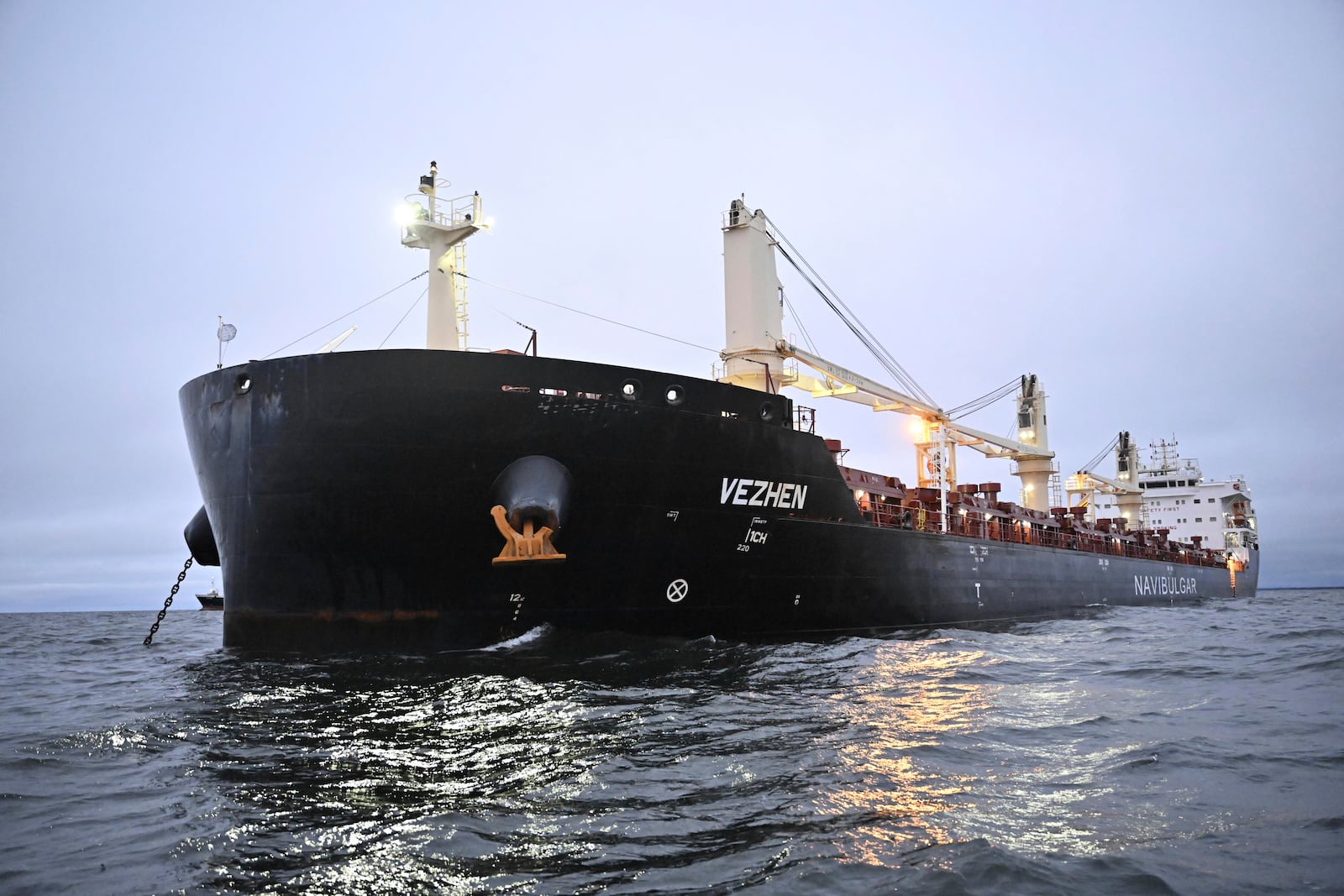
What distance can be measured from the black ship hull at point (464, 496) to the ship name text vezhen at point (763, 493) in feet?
0.18

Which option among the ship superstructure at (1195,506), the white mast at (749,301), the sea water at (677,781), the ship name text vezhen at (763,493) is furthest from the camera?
the ship superstructure at (1195,506)

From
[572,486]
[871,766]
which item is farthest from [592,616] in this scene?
[871,766]

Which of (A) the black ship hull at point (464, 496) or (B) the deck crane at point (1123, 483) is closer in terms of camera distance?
(A) the black ship hull at point (464, 496)

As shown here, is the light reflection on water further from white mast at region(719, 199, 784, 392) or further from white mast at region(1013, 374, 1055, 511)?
white mast at region(1013, 374, 1055, 511)

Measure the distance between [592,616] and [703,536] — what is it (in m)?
2.11

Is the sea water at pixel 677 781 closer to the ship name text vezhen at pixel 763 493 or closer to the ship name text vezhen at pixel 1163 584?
the ship name text vezhen at pixel 763 493

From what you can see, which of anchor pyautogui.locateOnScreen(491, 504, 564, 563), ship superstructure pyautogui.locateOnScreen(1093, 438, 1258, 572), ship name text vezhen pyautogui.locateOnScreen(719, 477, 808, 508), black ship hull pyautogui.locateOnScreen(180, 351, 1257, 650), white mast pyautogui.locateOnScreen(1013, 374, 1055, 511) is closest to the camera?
anchor pyautogui.locateOnScreen(491, 504, 564, 563)

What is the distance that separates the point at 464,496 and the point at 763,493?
190 inches

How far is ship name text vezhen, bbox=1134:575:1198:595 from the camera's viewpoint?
32062 millimetres

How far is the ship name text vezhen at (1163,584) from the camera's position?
3206 centimetres

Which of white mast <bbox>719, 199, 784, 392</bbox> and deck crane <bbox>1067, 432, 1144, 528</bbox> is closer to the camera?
white mast <bbox>719, 199, 784, 392</bbox>

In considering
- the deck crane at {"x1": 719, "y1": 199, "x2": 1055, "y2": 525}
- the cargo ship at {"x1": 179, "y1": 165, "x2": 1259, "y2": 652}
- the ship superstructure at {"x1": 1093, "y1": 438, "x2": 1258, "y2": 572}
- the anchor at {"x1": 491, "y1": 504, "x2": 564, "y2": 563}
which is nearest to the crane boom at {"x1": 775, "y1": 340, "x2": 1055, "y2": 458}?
the deck crane at {"x1": 719, "y1": 199, "x2": 1055, "y2": 525}

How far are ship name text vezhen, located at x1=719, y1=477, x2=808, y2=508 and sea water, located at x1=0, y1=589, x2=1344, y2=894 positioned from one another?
3.24 meters

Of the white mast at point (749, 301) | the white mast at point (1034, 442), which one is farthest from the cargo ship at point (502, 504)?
the white mast at point (1034, 442)
